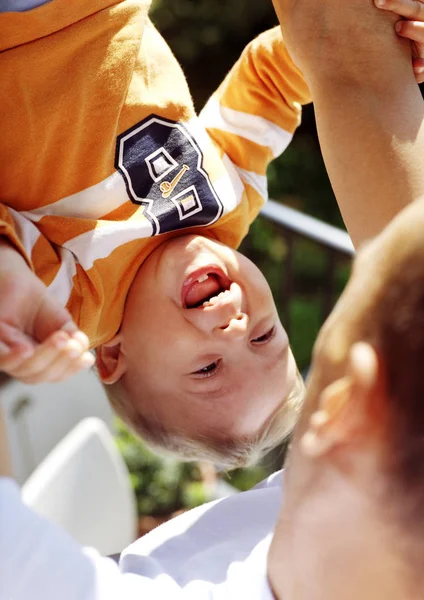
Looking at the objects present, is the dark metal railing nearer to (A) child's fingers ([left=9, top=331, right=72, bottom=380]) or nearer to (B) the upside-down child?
(B) the upside-down child

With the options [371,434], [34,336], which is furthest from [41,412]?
[371,434]

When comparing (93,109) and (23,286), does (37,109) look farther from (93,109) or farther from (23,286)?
(23,286)

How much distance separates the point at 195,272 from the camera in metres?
0.96

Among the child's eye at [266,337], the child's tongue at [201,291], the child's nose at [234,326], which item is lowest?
the child's eye at [266,337]

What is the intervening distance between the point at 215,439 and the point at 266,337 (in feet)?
0.54

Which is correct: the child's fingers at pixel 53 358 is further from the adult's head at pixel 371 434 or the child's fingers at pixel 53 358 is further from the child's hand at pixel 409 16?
the child's hand at pixel 409 16

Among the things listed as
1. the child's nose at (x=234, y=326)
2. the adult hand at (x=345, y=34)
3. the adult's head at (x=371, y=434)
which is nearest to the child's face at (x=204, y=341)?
the child's nose at (x=234, y=326)

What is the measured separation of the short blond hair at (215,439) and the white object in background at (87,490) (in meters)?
0.45

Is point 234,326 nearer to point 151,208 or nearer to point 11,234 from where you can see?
point 151,208

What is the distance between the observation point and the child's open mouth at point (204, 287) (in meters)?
0.96

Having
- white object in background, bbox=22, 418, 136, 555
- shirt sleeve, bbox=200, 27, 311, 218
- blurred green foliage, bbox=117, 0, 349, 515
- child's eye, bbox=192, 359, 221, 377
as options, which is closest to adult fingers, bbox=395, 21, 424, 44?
shirt sleeve, bbox=200, 27, 311, 218

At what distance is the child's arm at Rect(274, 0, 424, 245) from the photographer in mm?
679

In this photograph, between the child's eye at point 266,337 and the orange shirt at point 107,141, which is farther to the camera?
the child's eye at point 266,337

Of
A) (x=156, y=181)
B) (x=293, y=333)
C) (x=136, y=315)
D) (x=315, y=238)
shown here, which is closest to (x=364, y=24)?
(x=156, y=181)
